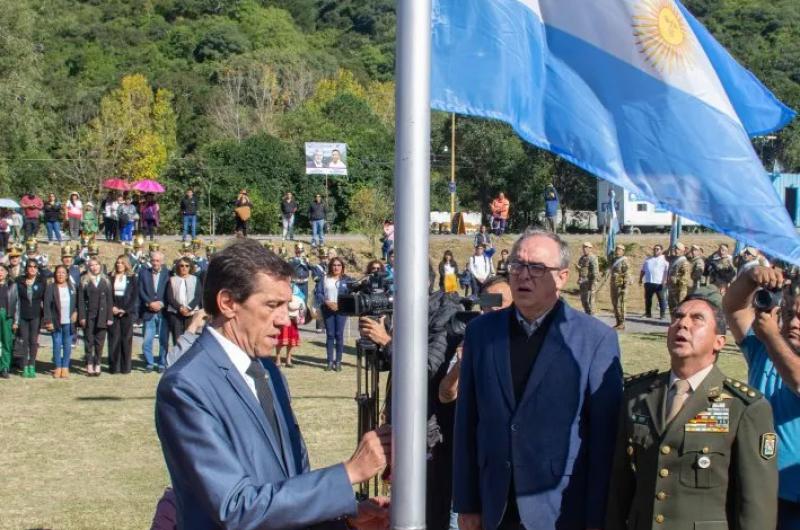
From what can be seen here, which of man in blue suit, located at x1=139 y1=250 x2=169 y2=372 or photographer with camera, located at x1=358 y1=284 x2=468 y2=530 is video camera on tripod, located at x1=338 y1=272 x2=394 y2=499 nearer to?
photographer with camera, located at x1=358 y1=284 x2=468 y2=530

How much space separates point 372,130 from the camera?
56.9m

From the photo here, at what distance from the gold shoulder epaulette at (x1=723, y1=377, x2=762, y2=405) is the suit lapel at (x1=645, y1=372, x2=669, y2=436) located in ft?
0.77

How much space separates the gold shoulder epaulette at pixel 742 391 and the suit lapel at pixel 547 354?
64 centimetres

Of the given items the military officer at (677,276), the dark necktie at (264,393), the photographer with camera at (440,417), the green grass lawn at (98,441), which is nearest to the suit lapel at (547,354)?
the dark necktie at (264,393)

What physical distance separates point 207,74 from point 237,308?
88608 mm

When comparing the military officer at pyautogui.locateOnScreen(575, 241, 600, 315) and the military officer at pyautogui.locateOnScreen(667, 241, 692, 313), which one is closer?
the military officer at pyautogui.locateOnScreen(667, 241, 692, 313)

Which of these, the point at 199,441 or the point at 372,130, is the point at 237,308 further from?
the point at 372,130

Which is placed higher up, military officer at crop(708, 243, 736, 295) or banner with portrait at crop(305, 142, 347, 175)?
banner with portrait at crop(305, 142, 347, 175)

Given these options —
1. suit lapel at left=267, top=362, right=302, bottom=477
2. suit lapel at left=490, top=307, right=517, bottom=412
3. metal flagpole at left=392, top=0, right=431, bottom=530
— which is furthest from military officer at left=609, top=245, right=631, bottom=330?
metal flagpole at left=392, top=0, right=431, bottom=530

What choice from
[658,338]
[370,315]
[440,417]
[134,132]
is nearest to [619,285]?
[658,338]

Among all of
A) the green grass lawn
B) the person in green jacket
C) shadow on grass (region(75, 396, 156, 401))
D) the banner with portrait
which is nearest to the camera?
the green grass lawn

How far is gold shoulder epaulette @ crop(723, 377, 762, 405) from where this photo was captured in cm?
405

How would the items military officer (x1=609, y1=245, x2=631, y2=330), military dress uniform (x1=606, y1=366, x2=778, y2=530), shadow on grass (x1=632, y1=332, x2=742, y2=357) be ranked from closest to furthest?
military dress uniform (x1=606, y1=366, x2=778, y2=530), shadow on grass (x1=632, y1=332, x2=742, y2=357), military officer (x1=609, y1=245, x2=631, y2=330)

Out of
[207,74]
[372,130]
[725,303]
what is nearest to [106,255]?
[372,130]
